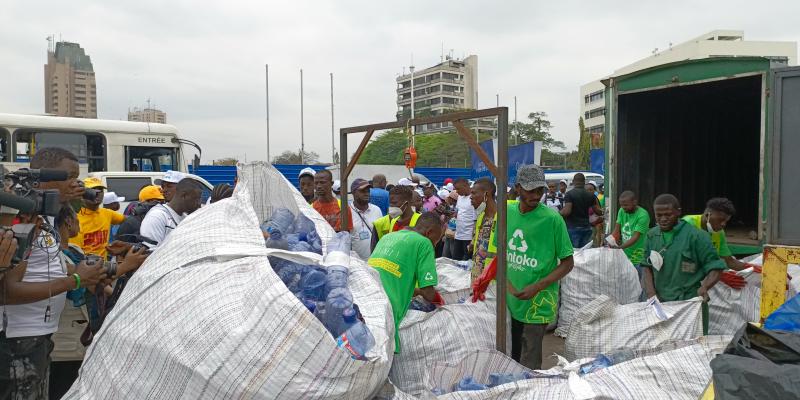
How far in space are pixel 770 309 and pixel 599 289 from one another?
229cm

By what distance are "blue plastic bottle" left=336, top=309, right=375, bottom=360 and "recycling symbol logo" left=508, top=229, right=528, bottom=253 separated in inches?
60.5

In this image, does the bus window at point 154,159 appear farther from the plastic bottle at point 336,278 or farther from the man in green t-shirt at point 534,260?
the plastic bottle at point 336,278

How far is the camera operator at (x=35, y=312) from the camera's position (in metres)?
2.32

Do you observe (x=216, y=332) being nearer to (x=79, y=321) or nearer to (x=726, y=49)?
(x=79, y=321)

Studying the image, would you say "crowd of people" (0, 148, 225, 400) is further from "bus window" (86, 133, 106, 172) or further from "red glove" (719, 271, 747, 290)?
"bus window" (86, 133, 106, 172)

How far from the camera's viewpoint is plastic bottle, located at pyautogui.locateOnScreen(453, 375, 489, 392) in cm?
263

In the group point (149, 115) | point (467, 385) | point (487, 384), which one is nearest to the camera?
point (467, 385)

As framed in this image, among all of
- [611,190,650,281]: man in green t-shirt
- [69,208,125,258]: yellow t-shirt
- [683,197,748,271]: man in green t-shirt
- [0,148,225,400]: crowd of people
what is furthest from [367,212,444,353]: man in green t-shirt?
[611,190,650,281]: man in green t-shirt

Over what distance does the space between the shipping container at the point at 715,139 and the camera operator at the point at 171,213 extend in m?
4.03

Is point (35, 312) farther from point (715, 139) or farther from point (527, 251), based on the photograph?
point (715, 139)

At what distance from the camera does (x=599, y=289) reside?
505cm

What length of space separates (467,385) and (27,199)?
201 cm

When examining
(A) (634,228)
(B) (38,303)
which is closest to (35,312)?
(B) (38,303)

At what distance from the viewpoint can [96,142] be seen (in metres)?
10.1
